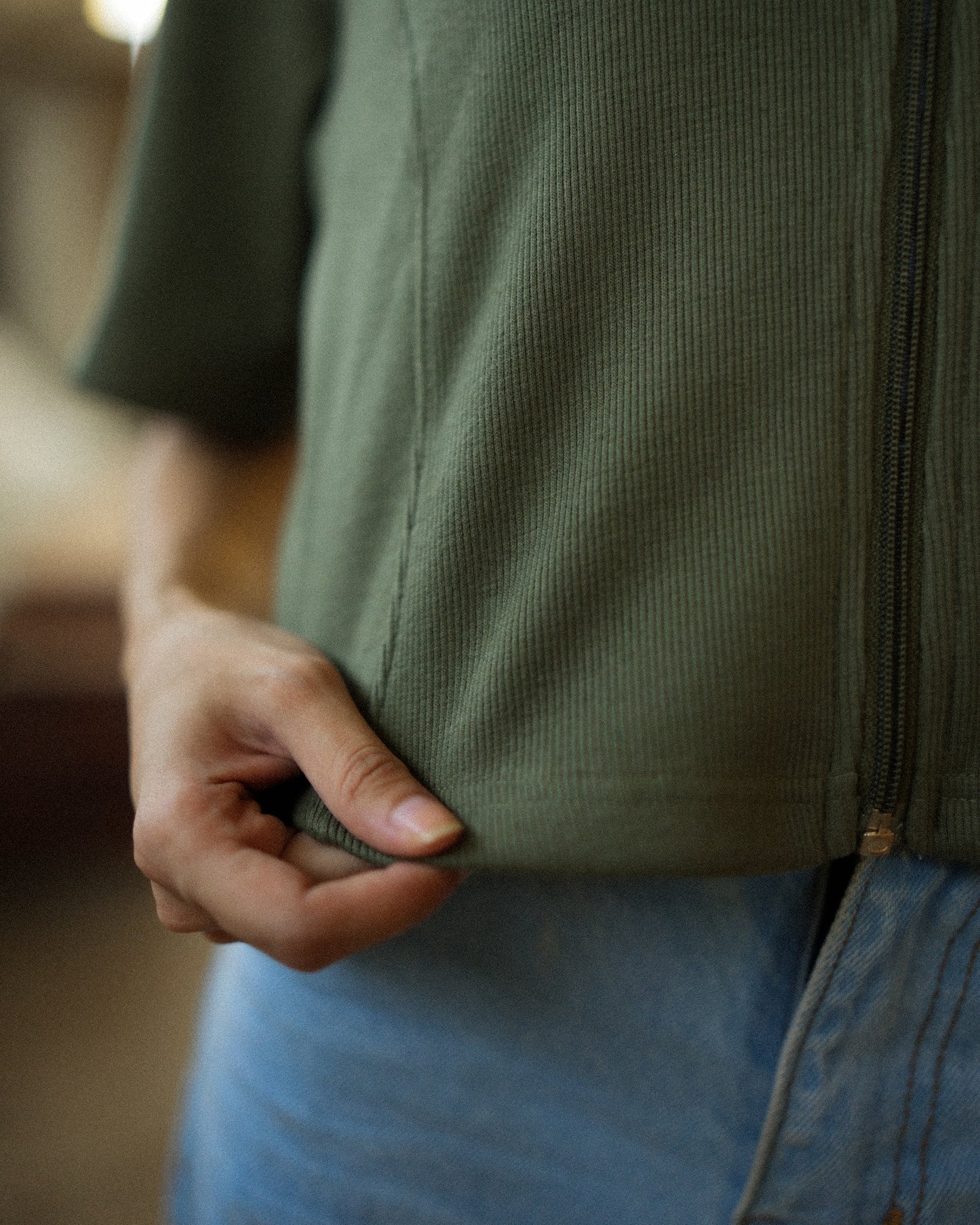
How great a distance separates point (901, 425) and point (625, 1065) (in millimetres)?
307

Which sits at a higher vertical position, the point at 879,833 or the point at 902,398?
the point at 902,398

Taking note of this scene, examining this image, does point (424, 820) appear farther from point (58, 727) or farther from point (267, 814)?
point (58, 727)

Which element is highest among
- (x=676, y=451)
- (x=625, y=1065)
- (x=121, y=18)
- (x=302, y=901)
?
(x=121, y=18)

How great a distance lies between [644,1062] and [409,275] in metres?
0.37

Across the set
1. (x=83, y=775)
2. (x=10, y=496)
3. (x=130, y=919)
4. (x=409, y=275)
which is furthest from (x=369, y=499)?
(x=10, y=496)

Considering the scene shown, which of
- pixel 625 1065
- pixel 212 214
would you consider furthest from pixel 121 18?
pixel 625 1065

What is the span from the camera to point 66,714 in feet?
6.25

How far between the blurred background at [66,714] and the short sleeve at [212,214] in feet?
0.20

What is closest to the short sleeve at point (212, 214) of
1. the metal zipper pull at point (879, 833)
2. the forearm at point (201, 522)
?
the forearm at point (201, 522)

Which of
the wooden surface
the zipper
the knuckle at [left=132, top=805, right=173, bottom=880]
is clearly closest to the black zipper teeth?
the zipper

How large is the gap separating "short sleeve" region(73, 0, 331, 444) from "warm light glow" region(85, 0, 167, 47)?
239cm

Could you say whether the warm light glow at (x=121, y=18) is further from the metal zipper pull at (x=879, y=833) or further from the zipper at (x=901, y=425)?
the metal zipper pull at (x=879, y=833)

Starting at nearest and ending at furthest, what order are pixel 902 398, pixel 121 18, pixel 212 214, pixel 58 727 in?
pixel 902 398 < pixel 212 214 < pixel 58 727 < pixel 121 18

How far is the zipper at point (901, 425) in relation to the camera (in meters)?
0.34
